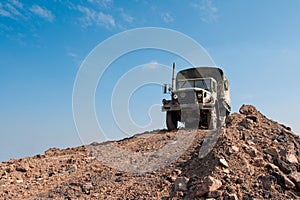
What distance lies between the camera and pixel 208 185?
5156mm

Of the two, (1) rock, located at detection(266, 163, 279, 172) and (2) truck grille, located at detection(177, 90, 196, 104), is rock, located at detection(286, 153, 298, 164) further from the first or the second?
(2) truck grille, located at detection(177, 90, 196, 104)

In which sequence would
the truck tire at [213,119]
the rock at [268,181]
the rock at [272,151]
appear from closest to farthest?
the rock at [268,181] → the rock at [272,151] → the truck tire at [213,119]

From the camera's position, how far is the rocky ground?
5.36 meters

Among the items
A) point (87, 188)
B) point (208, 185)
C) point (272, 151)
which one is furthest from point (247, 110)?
point (87, 188)

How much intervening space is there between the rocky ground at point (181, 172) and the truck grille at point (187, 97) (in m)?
3.36

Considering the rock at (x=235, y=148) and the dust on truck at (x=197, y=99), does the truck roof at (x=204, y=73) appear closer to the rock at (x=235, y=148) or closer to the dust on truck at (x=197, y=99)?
the dust on truck at (x=197, y=99)

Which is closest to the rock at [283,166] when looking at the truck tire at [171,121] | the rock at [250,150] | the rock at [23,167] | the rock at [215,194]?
the rock at [250,150]

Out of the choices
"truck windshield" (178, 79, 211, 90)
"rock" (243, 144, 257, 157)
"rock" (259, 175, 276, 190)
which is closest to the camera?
"rock" (259, 175, 276, 190)

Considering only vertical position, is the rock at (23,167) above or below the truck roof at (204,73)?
below

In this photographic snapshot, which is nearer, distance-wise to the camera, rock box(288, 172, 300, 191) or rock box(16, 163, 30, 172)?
rock box(288, 172, 300, 191)

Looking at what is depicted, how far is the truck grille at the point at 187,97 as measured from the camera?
479 inches

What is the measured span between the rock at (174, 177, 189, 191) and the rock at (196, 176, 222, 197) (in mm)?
429

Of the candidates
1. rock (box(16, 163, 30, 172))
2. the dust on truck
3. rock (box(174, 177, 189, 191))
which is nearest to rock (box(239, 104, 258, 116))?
the dust on truck

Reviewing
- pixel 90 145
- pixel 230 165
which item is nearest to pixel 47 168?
pixel 90 145
